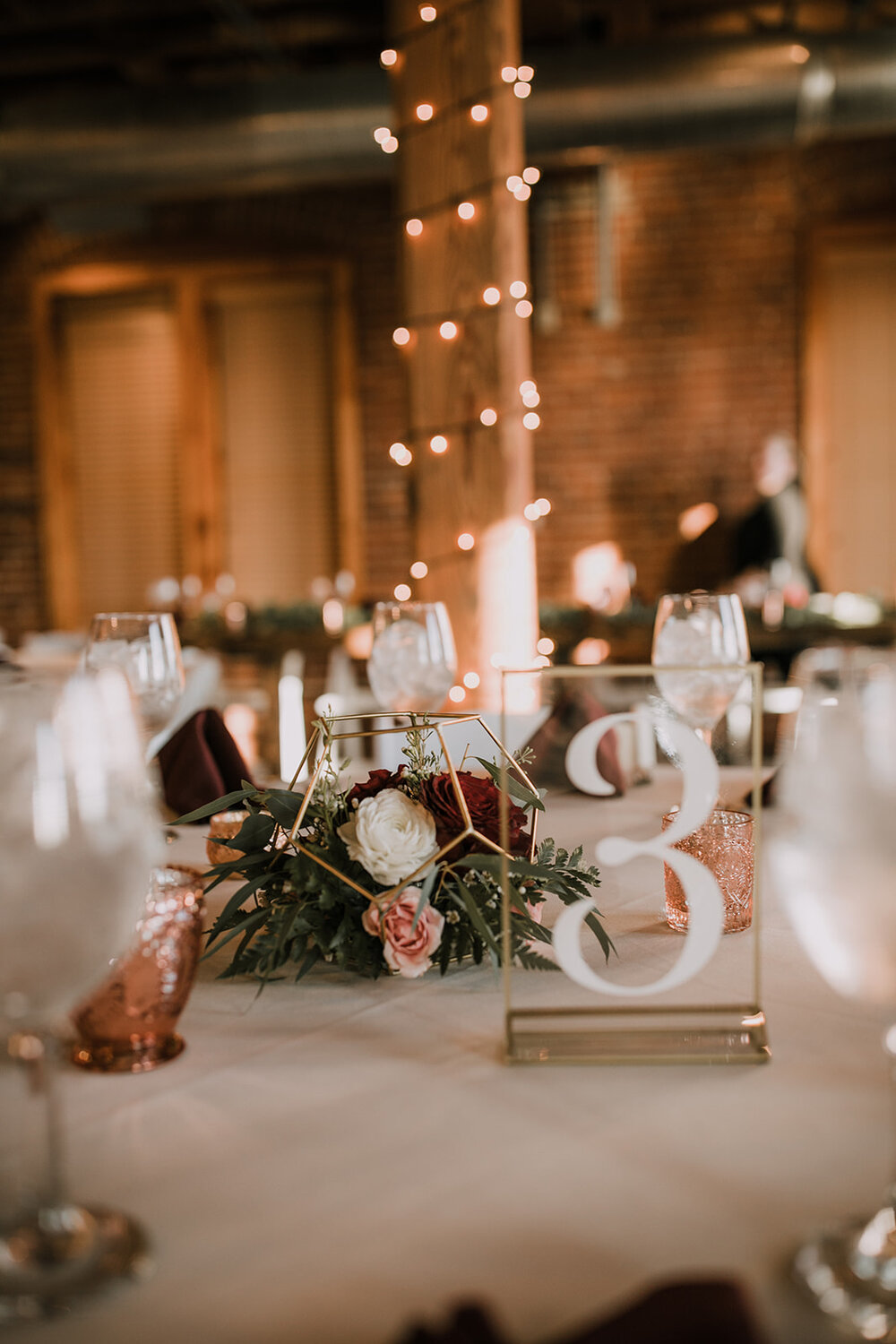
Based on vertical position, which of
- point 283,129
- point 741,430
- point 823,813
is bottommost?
point 823,813

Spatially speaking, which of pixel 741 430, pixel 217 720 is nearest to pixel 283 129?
pixel 741 430

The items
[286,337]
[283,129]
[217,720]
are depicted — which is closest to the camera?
[217,720]

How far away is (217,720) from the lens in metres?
1.38

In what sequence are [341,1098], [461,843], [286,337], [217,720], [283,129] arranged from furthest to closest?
1. [286,337]
2. [283,129]
3. [217,720]
4. [461,843]
5. [341,1098]

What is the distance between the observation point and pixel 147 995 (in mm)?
644

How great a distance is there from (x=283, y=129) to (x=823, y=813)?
16.0ft

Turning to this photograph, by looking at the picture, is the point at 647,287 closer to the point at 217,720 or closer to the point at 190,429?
the point at 190,429

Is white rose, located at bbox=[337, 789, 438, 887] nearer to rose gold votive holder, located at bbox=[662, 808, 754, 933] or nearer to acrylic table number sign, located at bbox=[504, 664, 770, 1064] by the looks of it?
acrylic table number sign, located at bbox=[504, 664, 770, 1064]

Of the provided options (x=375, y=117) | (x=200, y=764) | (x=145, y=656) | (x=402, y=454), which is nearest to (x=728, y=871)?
(x=145, y=656)

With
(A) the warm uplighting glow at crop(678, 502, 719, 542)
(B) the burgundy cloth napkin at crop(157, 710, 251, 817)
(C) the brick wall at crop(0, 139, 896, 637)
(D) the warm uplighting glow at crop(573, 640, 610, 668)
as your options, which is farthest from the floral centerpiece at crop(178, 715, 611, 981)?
(A) the warm uplighting glow at crop(678, 502, 719, 542)

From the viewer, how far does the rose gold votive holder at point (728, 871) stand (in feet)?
2.76

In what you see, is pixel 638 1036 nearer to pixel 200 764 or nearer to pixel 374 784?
pixel 374 784

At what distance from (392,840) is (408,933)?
0.06 m

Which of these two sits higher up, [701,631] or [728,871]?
[701,631]
